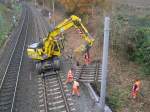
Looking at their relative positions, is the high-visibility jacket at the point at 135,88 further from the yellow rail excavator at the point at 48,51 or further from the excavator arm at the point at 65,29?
the yellow rail excavator at the point at 48,51

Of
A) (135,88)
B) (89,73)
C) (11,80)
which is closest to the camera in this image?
(135,88)

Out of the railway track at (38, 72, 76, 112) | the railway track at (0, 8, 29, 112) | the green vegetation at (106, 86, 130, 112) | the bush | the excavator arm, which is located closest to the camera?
the green vegetation at (106, 86, 130, 112)

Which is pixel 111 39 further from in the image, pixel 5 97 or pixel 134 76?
pixel 5 97

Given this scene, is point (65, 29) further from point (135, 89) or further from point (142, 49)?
point (135, 89)

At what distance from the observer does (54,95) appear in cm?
2120

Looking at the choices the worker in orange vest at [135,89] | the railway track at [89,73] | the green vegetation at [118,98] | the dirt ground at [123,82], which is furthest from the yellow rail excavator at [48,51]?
the worker in orange vest at [135,89]

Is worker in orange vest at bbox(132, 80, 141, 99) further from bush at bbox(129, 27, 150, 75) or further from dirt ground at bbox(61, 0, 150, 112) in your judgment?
bush at bbox(129, 27, 150, 75)

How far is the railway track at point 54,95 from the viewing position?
63.1 ft

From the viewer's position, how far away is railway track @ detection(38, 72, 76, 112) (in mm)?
19234

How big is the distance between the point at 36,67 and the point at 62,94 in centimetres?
538

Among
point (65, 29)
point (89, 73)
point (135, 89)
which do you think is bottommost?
point (135, 89)

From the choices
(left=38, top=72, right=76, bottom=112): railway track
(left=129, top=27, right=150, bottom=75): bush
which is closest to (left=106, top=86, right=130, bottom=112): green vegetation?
(left=38, top=72, right=76, bottom=112): railway track

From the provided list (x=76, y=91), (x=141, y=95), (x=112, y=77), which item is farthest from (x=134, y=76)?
(x=76, y=91)

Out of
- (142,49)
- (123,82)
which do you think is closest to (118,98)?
(123,82)
